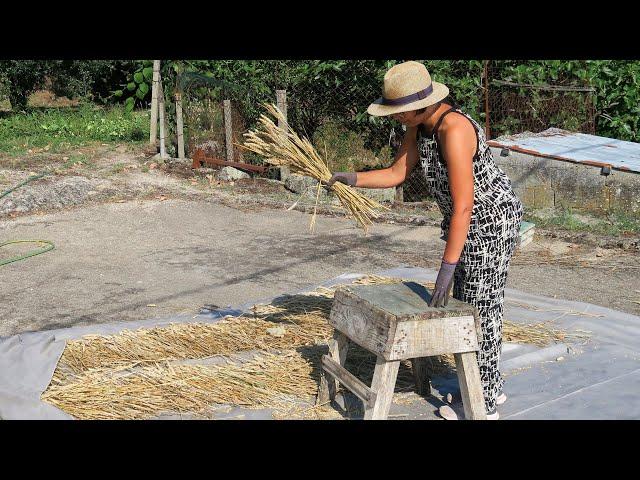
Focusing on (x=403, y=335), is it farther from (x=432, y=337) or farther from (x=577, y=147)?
(x=577, y=147)

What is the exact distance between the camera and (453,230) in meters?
3.57

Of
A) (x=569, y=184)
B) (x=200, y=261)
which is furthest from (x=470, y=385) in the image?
(x=569, y=184)

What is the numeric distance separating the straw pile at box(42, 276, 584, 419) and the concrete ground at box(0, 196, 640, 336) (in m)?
0.87

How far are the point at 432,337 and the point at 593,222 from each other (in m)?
4.92

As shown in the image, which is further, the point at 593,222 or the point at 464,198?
the point at 593,222

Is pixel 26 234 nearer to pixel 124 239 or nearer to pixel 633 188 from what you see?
pixel 124 239

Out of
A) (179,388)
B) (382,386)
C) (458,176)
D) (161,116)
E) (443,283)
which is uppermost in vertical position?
(458,176)

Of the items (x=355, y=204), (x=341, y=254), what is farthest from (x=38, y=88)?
(x=355, y=204)

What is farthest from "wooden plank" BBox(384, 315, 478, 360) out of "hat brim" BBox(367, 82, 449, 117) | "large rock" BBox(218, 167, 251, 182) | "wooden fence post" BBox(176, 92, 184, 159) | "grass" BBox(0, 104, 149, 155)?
"grass" BBox(0, 104, 149, 155)

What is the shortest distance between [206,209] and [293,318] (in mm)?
4158

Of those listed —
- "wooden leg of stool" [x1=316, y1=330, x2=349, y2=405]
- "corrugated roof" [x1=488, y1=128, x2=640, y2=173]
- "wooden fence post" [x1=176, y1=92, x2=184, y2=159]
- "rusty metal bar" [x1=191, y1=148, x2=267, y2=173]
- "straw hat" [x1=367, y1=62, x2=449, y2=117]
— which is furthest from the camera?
"wooden fence post" [x1=176, y1=92, x2=184, y2=159]

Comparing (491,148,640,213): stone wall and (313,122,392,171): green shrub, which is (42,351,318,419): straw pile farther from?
(313,122,392,171): green shrub

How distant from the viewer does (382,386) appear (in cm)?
356

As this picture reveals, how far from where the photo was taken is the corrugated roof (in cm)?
793
